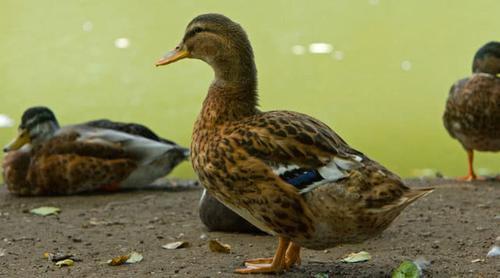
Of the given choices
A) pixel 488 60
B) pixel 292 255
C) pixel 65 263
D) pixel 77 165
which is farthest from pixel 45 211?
pixel 488 60

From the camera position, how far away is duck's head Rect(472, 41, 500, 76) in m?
8.45

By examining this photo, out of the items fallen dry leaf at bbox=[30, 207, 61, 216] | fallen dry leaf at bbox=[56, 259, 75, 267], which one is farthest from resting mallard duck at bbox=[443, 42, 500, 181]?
fallen dry leaf at bbox=[56, 259, 75, 267]

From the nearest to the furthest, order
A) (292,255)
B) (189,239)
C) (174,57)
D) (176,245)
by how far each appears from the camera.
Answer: (292,255) → (174,57) → (176,245) → (189,239)

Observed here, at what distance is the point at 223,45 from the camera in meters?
4.85

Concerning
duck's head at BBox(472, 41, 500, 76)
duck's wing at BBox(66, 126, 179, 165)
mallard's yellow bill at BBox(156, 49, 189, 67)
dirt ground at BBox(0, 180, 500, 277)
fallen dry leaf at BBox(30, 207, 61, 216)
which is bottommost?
fallen dry leaf at BBox(30, 207, 61, 216)

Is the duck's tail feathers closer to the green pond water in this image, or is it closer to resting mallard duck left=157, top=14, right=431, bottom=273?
resting mallard duck left=157, top=14, right=431, bottom=273

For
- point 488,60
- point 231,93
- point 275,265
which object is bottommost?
point 275,265

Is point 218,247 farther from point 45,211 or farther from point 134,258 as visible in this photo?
point 45,211

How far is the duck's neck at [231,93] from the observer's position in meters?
4.74

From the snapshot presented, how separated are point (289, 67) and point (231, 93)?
9.45 metres

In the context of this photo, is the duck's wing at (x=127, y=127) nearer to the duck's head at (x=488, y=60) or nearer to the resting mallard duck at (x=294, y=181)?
the duck's head at (x=488, y=60)

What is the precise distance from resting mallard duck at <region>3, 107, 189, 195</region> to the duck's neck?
11.1 feet

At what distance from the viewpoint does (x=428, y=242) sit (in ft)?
18.1

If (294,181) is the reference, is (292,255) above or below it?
below
